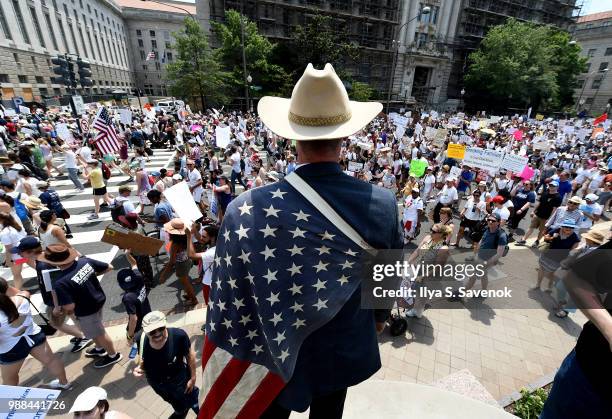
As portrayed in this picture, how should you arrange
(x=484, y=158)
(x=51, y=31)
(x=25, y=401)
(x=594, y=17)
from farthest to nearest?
(x=594, y=17) < (x=51, y=31) < (x=484, y=158) < (x=25, y=401)

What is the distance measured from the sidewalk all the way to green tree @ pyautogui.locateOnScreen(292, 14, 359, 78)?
41.2 meters

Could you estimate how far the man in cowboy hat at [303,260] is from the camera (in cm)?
135

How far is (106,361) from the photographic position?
174 inches

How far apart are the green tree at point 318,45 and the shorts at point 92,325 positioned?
4230 centimetres

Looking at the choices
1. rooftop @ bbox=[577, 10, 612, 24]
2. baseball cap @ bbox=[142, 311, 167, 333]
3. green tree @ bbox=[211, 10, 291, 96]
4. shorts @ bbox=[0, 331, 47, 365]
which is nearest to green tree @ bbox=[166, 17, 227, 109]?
green tree @ bbox=[211, 10, 291, 96]

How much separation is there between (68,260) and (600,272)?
5.17 metres

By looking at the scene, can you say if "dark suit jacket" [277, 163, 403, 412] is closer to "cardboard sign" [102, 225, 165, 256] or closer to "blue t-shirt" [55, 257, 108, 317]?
"blue t-shirt" [55, 257, 108, 317]

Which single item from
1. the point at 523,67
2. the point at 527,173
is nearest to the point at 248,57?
the point at 527,173

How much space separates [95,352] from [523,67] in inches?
2488

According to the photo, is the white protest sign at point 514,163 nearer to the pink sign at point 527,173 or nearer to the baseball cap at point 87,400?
the pink sign at point 527,173

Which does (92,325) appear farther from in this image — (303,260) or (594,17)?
(594,17)

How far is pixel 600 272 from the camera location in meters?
1.62

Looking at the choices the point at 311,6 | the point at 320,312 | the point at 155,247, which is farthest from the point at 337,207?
the point at 311,6

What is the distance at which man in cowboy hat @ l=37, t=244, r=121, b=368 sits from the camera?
3748 mm
